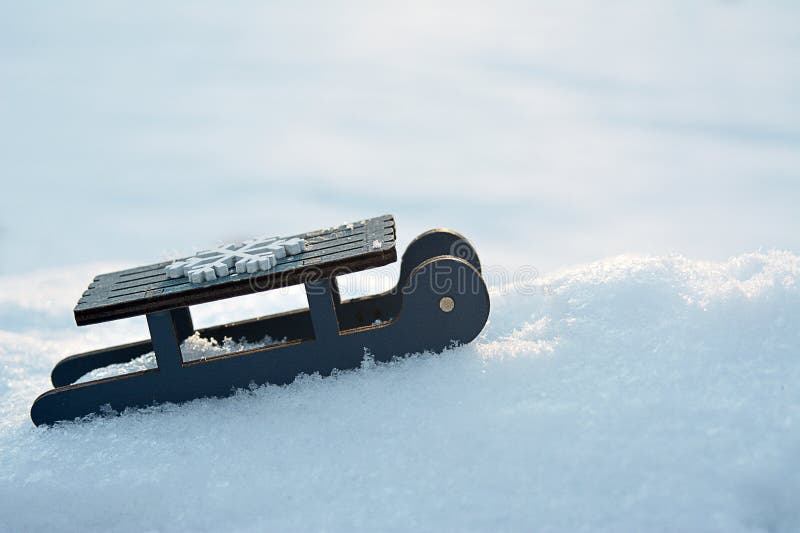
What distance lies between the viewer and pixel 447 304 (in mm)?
3721

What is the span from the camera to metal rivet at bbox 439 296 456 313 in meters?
3.71

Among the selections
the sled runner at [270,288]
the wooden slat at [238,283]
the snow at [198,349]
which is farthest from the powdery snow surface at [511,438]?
the wooden slat at [238,283]

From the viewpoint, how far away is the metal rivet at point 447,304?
3705mm

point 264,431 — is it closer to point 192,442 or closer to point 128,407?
point 192,442

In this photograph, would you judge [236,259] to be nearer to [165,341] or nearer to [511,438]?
[165,341]

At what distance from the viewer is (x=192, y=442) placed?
3578 mm

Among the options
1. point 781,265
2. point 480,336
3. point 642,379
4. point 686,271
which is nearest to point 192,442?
point 480,336

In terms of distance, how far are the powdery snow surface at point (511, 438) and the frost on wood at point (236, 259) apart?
59 cm

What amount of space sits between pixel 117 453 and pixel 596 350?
216 centimetres

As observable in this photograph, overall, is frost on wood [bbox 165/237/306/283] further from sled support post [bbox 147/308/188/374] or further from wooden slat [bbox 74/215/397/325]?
sled support post [bbox 147/308/188/374]

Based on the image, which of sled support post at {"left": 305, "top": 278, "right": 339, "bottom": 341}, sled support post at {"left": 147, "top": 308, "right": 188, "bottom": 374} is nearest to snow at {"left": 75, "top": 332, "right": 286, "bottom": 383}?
sled support post at {"left": 147, "top": 308, "right": 188, "bottom": 374}

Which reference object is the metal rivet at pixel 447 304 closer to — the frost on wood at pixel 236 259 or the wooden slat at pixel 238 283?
the wooden slat at pixel 238 283

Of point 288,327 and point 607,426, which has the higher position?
point 288,327

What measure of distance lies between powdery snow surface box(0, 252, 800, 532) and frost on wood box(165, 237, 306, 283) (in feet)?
1.93
